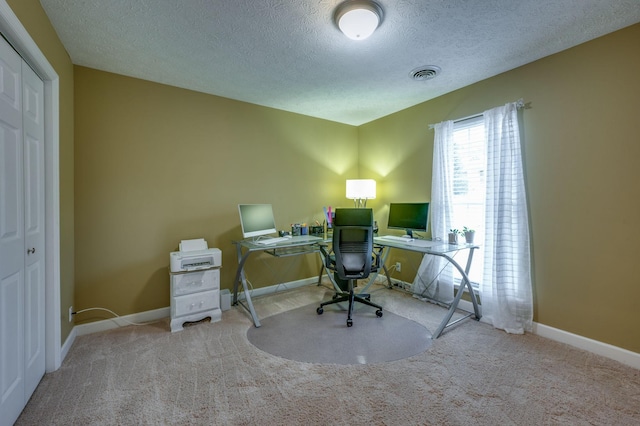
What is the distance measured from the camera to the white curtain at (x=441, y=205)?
3164mm

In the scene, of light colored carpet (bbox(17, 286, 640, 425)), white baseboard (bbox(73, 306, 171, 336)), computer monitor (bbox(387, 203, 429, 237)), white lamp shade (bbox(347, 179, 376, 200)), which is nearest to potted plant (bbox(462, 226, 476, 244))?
computer monitor (bbox(387, 203, 429, 237))

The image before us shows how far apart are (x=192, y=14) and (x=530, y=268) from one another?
3454mm

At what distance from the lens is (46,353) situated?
6.31 feet

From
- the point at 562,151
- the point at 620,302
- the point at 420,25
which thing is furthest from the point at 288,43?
the point at 620,302

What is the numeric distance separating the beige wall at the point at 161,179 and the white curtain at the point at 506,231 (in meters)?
2.33

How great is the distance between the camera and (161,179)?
292 centimetres

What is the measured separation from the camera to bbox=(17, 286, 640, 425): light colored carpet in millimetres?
1542

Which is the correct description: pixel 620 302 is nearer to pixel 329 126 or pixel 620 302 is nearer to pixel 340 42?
pixel 340 42

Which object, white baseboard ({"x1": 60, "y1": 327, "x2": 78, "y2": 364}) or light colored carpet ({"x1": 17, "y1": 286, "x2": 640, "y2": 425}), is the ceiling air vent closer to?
light colored carpet ({"x1": 17, "y1": 286, "x2": 640, "y2": 425})

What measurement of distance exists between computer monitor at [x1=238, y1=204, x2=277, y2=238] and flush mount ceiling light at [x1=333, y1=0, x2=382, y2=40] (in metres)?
1.98

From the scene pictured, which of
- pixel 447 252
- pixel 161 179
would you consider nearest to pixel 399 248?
pixel 447 252

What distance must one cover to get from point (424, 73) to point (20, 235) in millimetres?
3340

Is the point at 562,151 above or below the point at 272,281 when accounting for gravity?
above

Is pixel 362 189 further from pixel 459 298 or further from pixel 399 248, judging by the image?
pixel 459 298
